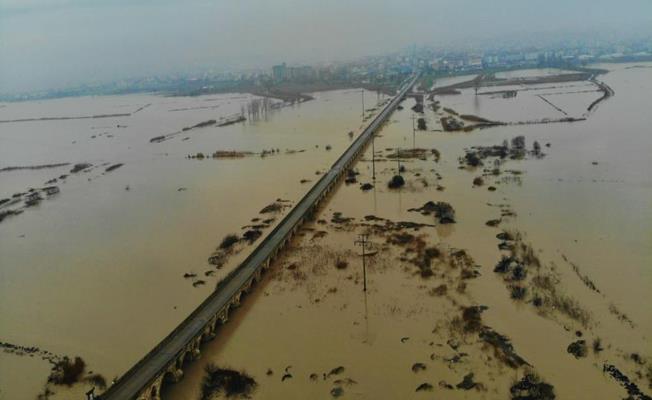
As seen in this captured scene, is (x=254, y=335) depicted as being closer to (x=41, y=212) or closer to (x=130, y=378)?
(x=130, y=378)

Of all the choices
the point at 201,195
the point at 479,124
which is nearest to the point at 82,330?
the point at 201,195

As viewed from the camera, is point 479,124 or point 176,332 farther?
point 479,124

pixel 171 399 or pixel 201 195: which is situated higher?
pixel 201 195

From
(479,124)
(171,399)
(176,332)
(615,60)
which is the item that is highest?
(615,60)

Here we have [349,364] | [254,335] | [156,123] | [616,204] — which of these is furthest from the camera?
[156,123]

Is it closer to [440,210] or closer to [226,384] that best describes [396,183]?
[440,210]

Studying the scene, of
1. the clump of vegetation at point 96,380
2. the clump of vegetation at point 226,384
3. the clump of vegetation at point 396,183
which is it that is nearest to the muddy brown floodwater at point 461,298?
the clump of vegetation at point 226,384

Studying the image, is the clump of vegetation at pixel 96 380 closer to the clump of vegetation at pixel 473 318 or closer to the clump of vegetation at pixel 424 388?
the clump of vegetation at pixel 424 388
